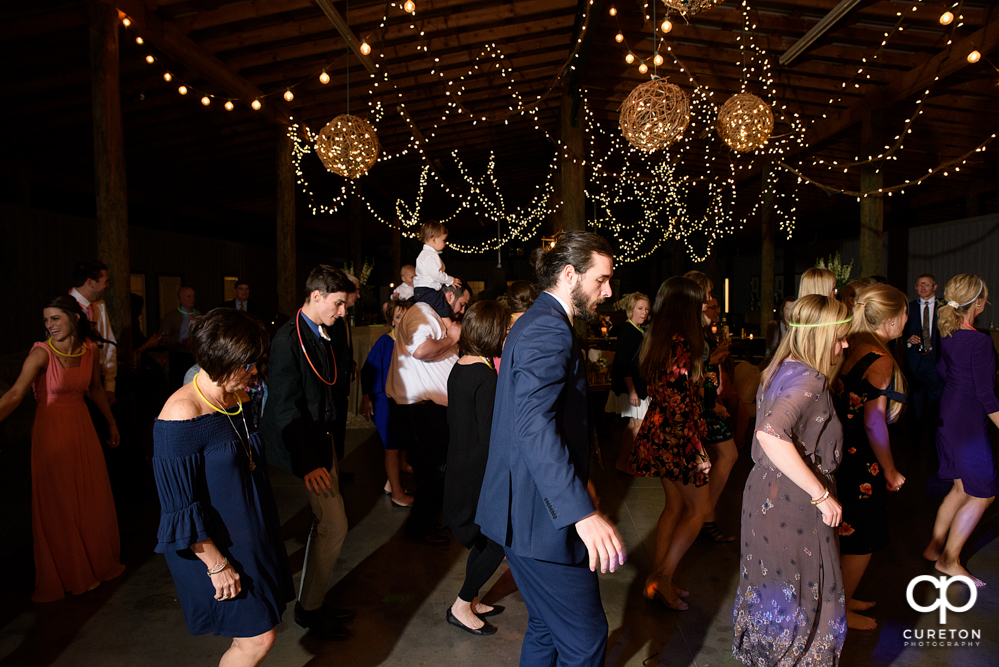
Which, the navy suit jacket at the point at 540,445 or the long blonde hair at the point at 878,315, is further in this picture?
the long blonde hair at the point at 878,315

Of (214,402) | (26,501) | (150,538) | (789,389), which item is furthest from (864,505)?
(26,501)

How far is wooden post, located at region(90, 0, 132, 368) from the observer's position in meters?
4.74

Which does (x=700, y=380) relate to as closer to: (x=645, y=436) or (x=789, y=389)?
(x=645, y=436)

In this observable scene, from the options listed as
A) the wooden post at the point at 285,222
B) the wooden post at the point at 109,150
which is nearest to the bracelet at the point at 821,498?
the wooden post at the point at 109,150

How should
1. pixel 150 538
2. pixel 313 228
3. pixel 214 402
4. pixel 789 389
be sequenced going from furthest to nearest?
1. pixel 313 228
2. pixel 150 538
3. pixel 789 389
4. pixel 214 402

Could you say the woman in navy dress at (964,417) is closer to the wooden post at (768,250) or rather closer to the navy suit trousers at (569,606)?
the navy suit trousers at (569,606)

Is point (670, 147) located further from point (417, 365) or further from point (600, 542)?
point (600, 542)

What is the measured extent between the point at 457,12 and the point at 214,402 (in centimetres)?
566

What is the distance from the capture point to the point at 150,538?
3.56 metres

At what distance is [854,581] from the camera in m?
2.53

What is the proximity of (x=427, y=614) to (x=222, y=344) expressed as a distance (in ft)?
5.57

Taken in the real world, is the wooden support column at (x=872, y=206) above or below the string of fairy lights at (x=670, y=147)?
below

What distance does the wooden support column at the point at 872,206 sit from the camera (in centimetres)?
745

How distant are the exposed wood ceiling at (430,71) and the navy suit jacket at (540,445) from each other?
187 inches
